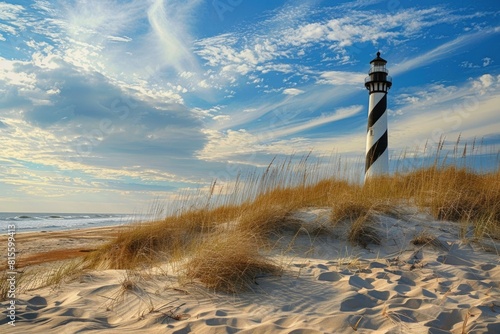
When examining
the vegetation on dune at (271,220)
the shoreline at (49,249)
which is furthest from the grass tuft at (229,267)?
the shoreline at (49,249)

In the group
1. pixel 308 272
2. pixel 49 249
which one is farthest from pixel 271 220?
pixel 49 249

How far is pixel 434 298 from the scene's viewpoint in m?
2.76

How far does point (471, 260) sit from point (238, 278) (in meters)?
2.54

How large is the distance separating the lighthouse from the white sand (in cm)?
774

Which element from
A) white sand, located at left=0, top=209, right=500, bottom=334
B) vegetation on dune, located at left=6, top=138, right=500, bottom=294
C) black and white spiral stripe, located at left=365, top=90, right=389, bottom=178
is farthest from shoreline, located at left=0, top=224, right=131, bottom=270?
black and white spiral stripe, located at left=365, top=90, right=389, bottom=178

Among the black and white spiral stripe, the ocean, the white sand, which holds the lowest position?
the ocean

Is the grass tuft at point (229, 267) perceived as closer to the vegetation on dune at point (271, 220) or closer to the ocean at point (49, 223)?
the vegetation on dune at point (271, 220)

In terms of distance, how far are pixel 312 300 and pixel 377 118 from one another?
1036 centimetres

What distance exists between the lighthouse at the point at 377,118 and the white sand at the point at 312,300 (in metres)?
7.74

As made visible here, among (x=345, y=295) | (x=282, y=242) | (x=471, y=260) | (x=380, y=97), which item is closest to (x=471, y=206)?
(x=471, y=260)

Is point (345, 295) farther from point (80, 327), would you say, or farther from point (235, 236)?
point (80, 327)

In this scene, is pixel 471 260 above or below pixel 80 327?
above

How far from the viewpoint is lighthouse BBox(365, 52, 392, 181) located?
458 inches

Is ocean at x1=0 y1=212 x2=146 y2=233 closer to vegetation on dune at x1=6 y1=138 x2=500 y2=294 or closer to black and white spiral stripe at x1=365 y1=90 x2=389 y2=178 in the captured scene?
vegetation on dune at x1=6 y1=138 x2=500 y2=294
